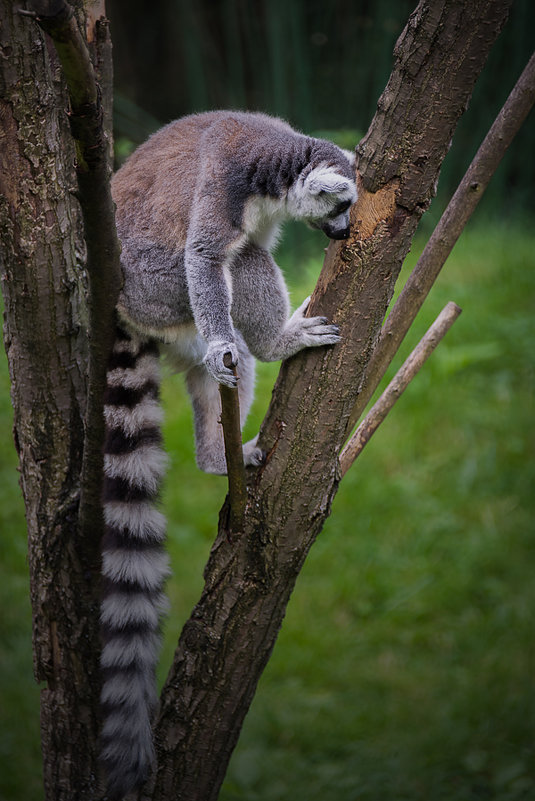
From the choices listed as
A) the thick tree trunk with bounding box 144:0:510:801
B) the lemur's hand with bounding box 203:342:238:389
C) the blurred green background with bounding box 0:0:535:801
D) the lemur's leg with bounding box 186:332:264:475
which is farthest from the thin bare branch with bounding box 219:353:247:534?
the blurred green background with bounding box 0:0:535:801

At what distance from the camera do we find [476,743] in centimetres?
324

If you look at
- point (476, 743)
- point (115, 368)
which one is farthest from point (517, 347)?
point (115, 368)

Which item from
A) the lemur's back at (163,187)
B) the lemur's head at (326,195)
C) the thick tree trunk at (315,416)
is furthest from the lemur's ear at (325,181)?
the lemur's back at (163,187)

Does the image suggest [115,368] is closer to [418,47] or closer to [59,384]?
[59,384]

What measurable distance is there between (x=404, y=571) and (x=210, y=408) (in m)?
1.64

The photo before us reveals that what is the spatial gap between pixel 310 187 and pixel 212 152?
405 mm

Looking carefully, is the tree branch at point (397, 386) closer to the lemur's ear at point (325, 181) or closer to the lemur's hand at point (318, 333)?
the lemur's hand at point (318, 333)

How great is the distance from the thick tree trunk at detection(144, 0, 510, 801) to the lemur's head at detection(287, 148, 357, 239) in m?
0.22

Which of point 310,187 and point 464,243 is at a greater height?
point 464,243

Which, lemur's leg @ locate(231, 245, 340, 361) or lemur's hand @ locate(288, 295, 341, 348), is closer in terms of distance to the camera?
lemur's hand @ locate(288, 295, 341, 348)

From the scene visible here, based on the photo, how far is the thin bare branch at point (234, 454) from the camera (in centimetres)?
192

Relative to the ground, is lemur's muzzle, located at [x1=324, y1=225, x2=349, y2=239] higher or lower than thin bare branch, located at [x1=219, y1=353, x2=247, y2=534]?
higher

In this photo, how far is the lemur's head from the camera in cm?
228

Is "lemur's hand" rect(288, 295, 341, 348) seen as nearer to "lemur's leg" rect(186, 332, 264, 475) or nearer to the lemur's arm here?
the lemur's arm
